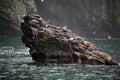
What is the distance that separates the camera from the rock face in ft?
198

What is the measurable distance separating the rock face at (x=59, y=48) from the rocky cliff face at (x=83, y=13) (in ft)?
333

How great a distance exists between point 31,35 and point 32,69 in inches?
498

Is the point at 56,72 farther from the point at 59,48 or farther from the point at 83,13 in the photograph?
the point at 83,13

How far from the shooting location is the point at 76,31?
637 ft

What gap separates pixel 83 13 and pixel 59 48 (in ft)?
431

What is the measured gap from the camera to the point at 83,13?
630 ft

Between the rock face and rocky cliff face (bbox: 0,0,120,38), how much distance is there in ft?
333

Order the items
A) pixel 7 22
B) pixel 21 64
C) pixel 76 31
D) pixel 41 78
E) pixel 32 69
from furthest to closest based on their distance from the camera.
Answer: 1. pixel 76 31
2. pixel 7 22
3. pixel 21 64
4. pixel 32 69
5. pixel 41 78

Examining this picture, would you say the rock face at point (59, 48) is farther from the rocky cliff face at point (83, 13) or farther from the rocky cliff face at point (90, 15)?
the rocky cliff face at point (90, 15)

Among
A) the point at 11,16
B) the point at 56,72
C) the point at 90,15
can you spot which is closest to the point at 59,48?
the point at 56,72

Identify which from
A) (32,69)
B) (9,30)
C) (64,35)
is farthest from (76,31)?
(32,69)

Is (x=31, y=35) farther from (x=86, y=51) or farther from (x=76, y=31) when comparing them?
(x=76, y=31)

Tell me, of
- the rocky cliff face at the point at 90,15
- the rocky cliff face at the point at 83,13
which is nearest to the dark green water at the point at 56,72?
the rocky cliff face at the point at 83,13

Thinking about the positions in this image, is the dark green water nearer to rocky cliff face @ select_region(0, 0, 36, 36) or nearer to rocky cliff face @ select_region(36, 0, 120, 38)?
rocky cliff face @ select_region(0, 0, 36, 36)
